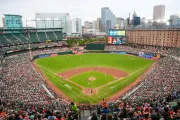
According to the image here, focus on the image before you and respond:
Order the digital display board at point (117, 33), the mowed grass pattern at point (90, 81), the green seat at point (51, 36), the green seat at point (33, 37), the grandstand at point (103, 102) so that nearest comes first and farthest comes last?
1. the grandstand at point (103, 102)
2. the mowed grass pattern at point (90, 81)
3. the digital display board at point (117, 33)
4. the green seat at point (33, 37)
5. the green seat at point (51, 36)

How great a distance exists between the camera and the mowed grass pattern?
35.4 meters

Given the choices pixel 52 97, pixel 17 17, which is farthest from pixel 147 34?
pixel 17 17

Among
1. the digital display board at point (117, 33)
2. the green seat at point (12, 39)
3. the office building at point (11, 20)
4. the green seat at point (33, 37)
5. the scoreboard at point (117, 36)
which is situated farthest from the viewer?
the office building at point (11, 20)

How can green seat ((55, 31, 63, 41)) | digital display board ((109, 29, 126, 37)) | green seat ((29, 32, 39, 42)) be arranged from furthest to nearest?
green seat ((55, 31, 63, 41)) < green seat ((29, 32, 39, 42)) < digital display board ((109, 29, 126, 37))

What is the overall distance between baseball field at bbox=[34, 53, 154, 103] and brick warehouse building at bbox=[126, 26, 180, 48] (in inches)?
1044

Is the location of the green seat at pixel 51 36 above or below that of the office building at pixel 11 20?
below

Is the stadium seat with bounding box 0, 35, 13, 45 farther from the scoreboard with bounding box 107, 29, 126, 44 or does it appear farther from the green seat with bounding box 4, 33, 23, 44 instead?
the scoreboard with bounding box 107, 29, 126, 44

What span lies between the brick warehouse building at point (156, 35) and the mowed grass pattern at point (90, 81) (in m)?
47.3

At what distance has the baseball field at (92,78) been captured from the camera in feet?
101

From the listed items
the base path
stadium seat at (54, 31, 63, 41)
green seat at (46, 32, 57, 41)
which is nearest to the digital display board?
stadium seat at (54, 31, 63, 41)

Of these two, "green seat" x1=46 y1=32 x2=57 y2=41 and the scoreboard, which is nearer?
the scoreboard

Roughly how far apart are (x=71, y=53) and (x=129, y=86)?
4364 cm

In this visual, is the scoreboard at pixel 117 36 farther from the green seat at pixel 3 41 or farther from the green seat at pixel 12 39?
the green seat at pixel 3 41

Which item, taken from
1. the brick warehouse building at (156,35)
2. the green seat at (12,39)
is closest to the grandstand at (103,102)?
the green seat at (12,39)
